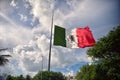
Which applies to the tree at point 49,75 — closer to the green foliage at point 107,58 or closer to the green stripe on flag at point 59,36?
the green foliage at point 107,58

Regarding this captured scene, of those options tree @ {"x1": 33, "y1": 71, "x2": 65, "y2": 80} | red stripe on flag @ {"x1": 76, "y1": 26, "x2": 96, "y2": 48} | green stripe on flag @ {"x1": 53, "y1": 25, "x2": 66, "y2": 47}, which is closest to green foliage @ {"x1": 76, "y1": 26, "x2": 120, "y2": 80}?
red stripe on flag @ {"x1": 76, "y1": 26, "x2": 96, "y2": 48}

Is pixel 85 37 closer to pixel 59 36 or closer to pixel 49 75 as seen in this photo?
pixel 59 36

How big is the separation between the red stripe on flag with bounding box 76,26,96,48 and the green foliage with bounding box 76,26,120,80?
1113cm

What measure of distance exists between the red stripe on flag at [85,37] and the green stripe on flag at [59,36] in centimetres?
247

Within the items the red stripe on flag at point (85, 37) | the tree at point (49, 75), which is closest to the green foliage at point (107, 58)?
the red stripe on flag at point (85, 37)

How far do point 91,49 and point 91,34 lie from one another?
1412 cm

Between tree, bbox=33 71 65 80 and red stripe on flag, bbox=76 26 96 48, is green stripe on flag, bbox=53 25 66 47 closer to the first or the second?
red stripe on flag, bbox=76 26 96 48

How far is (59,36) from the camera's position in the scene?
85.8 feet

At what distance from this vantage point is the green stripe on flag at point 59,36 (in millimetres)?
25594

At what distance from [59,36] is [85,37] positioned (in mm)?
3391

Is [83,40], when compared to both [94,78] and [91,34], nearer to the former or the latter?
[91,34]

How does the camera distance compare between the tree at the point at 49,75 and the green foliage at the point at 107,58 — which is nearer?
the green foliage at the point at 107,58

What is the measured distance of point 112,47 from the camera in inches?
1555

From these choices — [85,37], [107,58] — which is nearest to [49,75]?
[107,58]
